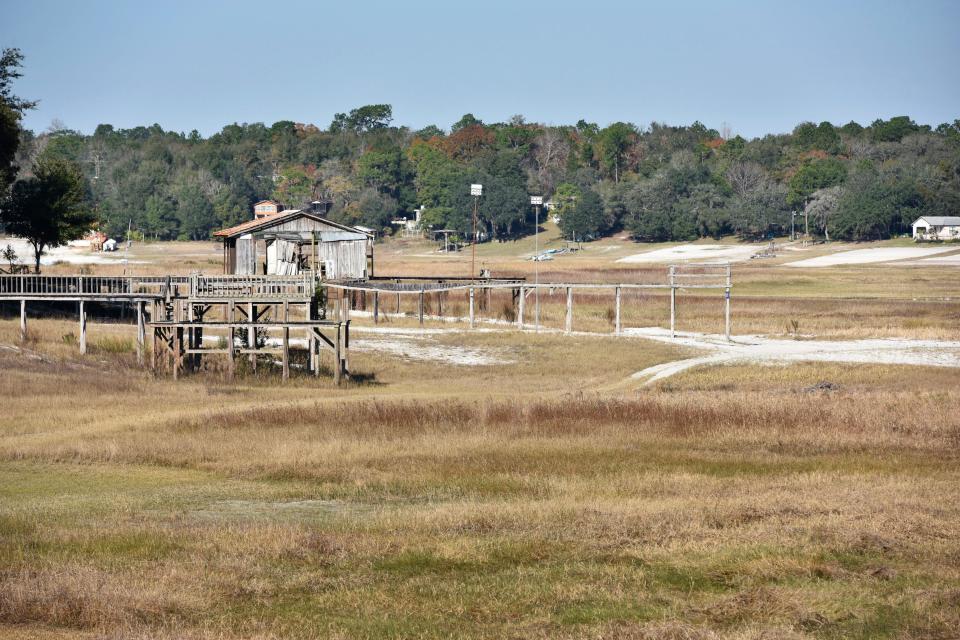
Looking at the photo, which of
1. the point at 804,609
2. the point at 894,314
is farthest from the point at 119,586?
the point at 894,314

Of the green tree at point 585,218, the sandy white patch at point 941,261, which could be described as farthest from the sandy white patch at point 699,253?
the sandy white patch at point 941,261

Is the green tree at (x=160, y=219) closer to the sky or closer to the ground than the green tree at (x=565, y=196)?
closer to the ground

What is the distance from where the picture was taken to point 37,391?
38.4m

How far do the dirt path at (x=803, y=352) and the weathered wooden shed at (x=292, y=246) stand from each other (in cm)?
2200

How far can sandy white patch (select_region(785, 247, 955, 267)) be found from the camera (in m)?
130

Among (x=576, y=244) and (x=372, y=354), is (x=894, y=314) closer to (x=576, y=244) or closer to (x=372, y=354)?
(x=372, y=354)

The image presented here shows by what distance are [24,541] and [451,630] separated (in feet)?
23.4

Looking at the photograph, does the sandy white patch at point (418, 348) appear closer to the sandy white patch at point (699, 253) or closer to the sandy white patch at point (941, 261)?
the sandy white patch at point (941, 261)

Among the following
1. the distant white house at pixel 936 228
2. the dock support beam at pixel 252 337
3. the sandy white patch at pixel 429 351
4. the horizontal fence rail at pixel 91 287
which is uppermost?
the distant white house at pixel 936 228

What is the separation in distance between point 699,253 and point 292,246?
88.5 meters

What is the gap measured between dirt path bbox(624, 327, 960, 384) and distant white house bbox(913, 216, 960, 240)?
100832 mm

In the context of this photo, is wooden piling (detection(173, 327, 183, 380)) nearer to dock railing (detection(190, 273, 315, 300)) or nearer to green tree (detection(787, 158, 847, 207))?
dock railing (detection(190, 273, 315, 300))

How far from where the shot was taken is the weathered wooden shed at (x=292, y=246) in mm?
73250

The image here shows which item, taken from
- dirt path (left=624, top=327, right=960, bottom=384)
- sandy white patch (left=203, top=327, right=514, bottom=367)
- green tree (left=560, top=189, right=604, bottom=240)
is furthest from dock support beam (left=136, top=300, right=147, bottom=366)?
green tree (left=560, top=189, right=604, bottom=240)
